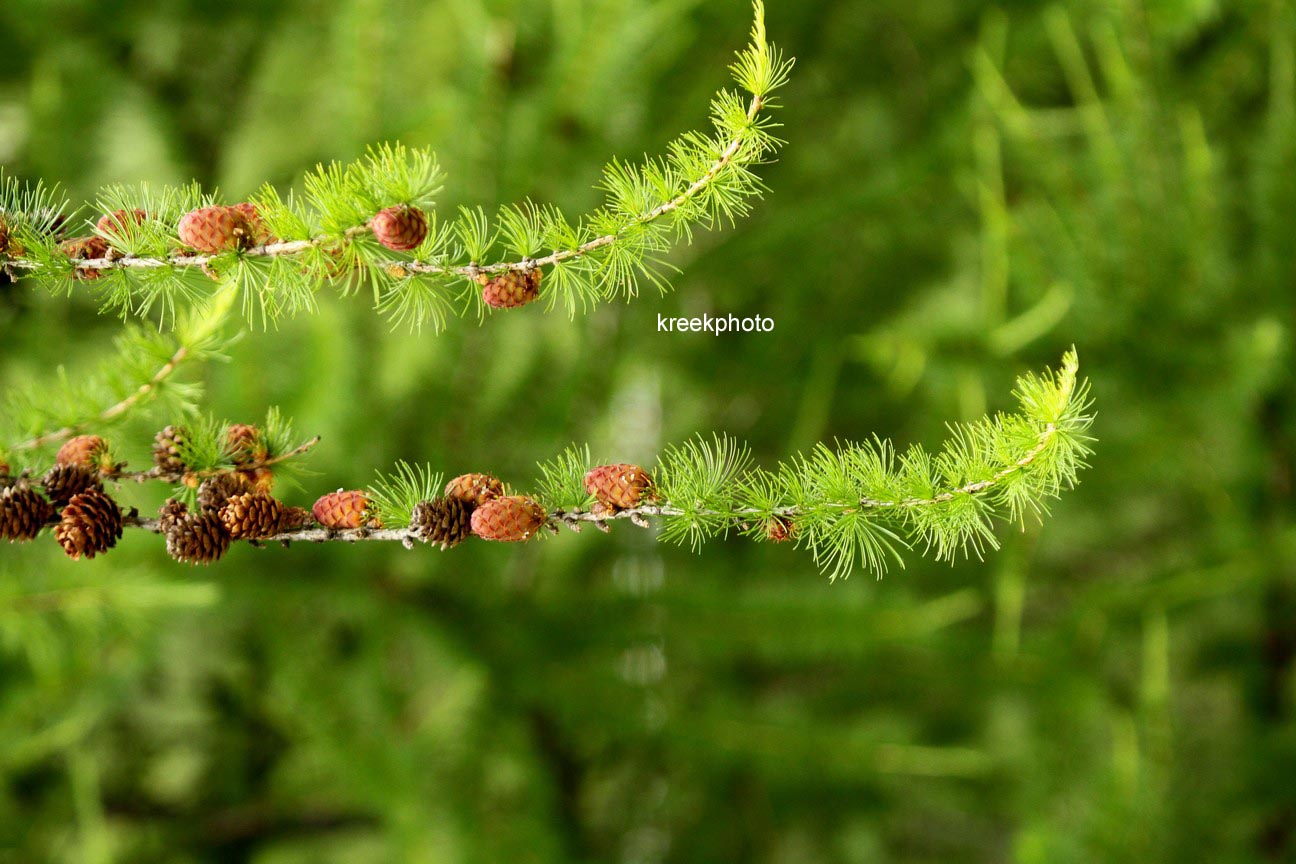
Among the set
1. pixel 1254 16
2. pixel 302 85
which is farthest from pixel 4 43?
pixel 1254 16

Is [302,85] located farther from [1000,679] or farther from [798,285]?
[1000,679]

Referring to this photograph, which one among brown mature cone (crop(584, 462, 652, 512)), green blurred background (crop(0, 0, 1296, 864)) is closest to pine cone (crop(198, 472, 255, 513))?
brown mature cone (crop(584, 462, 652, 512))

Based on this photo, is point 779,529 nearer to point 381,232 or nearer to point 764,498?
point 764,498

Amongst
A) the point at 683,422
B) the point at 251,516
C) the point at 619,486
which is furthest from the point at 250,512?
the point at 683,422

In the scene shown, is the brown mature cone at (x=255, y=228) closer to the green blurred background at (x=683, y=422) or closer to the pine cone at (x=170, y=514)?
the pine cone at (x=170, y=514)

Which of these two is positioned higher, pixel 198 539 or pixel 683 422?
pixel 683 422

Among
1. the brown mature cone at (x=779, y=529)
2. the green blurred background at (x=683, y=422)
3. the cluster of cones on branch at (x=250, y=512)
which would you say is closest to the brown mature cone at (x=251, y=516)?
the cluster of cones on branch at (x=250, y=512)
